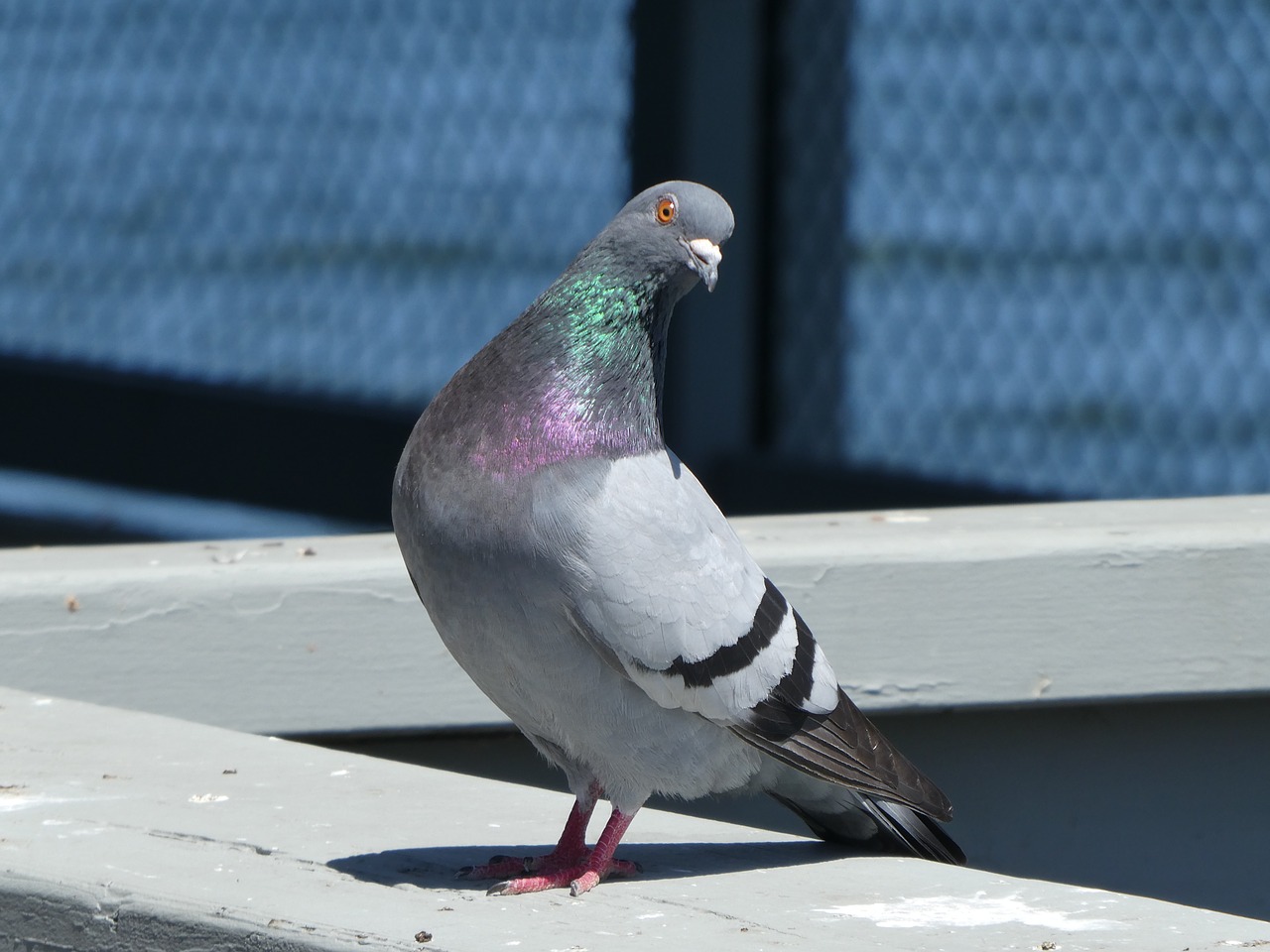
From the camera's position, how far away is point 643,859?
86.2 inches

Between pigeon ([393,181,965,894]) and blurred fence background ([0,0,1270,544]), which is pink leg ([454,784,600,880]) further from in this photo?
blurred fence background ([0,0,1270,544])

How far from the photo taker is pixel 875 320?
224 inches

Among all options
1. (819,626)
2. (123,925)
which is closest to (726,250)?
(819,626)

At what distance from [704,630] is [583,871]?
1.13 feet

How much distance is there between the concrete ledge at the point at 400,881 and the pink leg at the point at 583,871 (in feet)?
0.09

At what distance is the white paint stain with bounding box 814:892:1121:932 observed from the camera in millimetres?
1848

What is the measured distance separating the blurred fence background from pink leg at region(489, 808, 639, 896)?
2932mm

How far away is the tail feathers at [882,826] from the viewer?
232 cm

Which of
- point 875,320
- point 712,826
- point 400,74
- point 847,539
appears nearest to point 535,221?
point 400,74

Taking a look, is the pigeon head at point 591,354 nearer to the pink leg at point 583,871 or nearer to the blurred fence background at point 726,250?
the pink leg at point 583,871

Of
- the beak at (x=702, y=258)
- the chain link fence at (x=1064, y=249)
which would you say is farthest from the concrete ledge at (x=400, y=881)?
the chain link fence at (x=1064, y=249)

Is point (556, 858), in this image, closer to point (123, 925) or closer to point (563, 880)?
point (563, 880)

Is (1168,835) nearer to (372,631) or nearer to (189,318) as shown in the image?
(372,631)

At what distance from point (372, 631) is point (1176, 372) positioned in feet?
11.6
